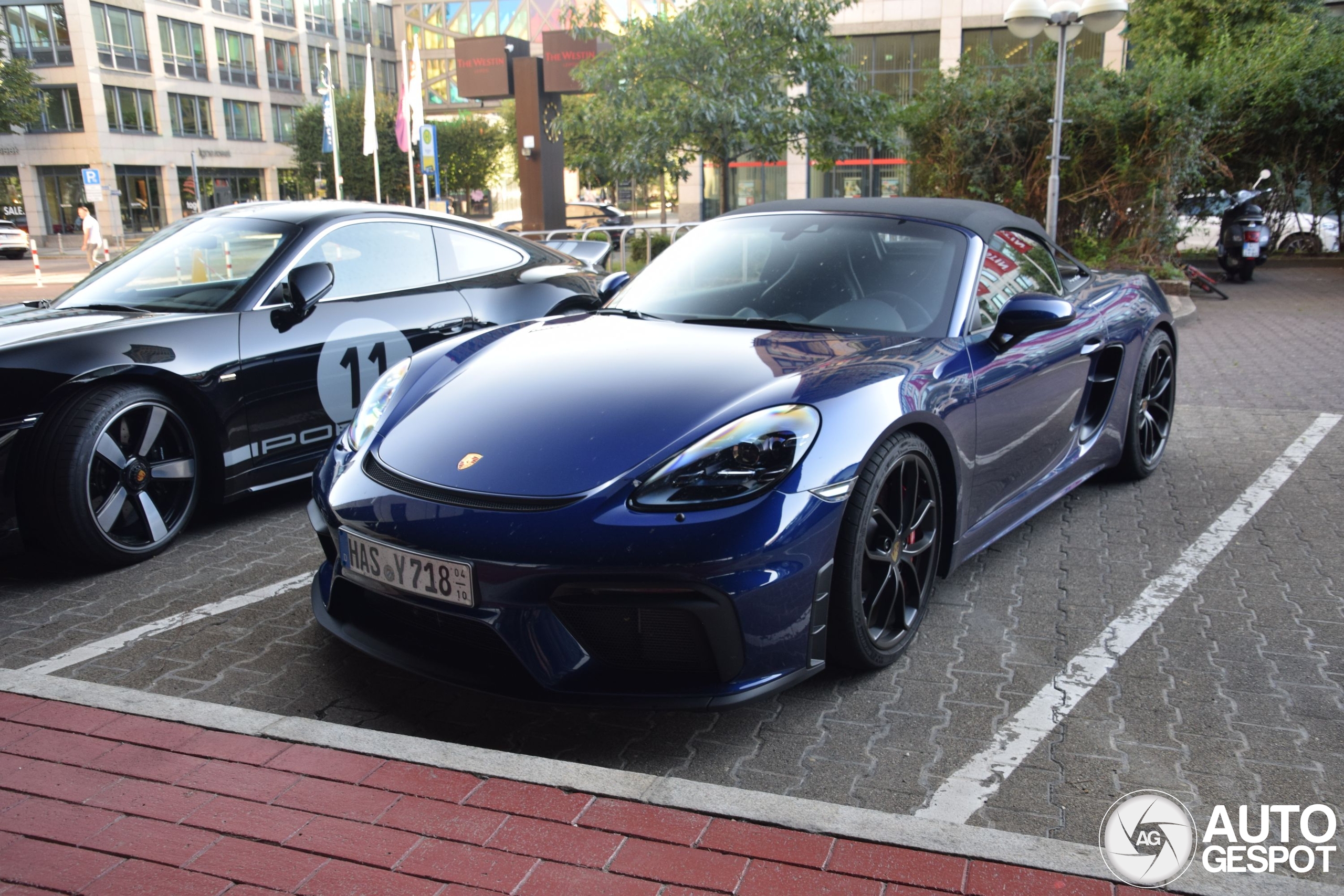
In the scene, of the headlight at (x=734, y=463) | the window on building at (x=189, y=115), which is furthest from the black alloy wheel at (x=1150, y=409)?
the window on building at (x=189, y=115)

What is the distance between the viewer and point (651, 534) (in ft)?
8.52

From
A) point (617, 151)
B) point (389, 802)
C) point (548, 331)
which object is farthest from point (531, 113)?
point (389, 802)

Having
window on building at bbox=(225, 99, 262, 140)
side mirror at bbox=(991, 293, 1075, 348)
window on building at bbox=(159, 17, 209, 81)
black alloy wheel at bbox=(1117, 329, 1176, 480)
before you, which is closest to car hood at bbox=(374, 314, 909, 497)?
side mirror at bbox=(991, 293, 1075, 348)

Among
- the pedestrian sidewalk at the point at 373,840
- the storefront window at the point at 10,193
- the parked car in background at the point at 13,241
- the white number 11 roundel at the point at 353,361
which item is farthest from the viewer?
the storefront window at the point at 10,193

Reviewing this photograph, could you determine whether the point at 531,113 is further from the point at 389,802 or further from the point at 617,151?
the point at 389,802

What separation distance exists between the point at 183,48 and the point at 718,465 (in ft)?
199

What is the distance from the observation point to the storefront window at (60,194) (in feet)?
161

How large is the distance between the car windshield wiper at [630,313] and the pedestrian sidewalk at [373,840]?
1950 mm

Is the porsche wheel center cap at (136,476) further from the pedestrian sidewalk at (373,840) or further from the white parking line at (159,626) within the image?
the pedestrian sidewalk at (373,840)

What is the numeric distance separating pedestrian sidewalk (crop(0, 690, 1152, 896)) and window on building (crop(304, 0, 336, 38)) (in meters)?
70.6

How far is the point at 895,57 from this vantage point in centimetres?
3419

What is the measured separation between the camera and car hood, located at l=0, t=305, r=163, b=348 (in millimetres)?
4148

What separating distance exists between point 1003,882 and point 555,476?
1.42 m

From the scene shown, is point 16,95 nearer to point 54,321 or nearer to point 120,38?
point 120,38
